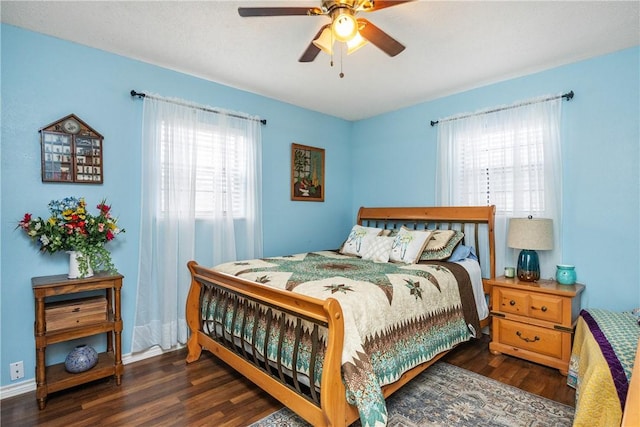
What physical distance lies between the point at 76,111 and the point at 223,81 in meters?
1.31

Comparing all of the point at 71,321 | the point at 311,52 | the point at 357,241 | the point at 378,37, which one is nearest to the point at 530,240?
the point at 357,241

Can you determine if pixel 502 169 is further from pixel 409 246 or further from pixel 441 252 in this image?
pixel 409 246

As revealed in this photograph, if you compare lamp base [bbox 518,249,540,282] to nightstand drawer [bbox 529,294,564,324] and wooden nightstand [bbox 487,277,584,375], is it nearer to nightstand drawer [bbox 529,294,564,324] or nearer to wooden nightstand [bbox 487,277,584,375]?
wooden nightstand [bbox 487,277,584,375]

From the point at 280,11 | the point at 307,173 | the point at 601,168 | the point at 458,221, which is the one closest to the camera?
the point at 280,11

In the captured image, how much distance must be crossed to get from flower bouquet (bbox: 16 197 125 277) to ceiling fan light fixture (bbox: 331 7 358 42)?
2.10 m

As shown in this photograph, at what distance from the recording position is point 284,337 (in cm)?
194

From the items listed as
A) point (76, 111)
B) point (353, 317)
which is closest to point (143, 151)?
point (76, 111)

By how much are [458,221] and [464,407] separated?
73.6 inches

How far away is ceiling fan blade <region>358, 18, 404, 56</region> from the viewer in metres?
1.86

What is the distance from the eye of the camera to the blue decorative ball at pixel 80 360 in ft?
7.41

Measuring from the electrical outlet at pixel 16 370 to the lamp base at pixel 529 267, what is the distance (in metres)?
3.98

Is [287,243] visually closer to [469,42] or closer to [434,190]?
[434,190]

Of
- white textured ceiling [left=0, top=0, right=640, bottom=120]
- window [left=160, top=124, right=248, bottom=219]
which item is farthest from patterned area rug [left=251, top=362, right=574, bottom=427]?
white textured ceiling [left=0, top=0, right=640, bottom=120]

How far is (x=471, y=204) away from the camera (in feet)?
11.3
